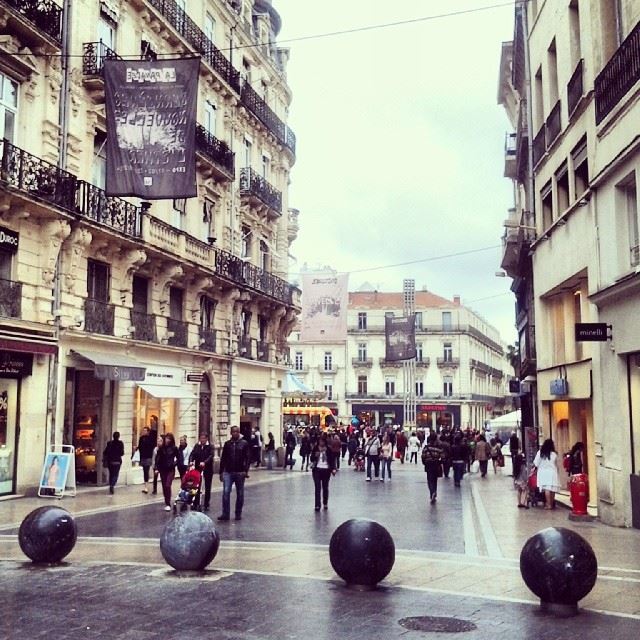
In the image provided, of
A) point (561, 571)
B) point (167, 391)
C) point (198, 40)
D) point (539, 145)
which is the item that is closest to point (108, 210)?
point (167, 391)

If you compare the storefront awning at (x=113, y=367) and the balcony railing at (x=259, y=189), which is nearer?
the storefront awning at (x=113, y=367)

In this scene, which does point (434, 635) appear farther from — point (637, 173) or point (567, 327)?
point (567, 327)

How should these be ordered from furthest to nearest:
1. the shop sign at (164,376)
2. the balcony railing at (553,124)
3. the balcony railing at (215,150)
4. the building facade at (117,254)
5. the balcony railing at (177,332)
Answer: the balcony railing at (215,150), the balcony railing at (177,332), the shop sign at (164,376), the building facade at (117,254), the balcony railing at (553,124)

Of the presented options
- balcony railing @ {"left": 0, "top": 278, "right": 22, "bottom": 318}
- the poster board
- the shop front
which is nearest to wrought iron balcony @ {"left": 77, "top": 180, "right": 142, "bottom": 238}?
balcony railing @ {"left": 0, "top": 278, "right": 22, "bottom": 318}

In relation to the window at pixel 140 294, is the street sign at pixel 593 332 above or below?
below

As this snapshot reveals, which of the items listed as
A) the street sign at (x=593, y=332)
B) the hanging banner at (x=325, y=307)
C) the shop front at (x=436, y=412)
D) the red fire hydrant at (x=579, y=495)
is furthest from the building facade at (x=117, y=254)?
the shop front at (x=436, y=412)

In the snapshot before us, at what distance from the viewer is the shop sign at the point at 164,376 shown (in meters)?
22.8

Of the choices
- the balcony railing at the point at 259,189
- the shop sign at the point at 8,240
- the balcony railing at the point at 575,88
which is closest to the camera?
the balcony railing at the point at 575,88

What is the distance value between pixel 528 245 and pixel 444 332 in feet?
187

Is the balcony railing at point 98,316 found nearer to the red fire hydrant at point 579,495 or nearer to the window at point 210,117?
the window at point 210,117

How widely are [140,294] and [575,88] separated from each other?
45.0 feet

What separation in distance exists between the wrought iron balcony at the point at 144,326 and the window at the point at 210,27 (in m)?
11.2

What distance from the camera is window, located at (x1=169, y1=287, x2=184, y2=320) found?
1001 inches

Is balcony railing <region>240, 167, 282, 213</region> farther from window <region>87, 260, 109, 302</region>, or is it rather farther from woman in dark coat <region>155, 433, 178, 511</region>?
woman in dark coat <region>155, 433, 178, 511</region>
